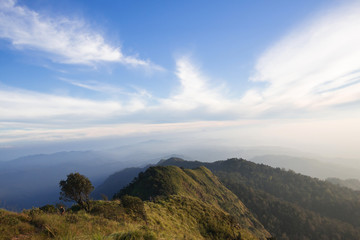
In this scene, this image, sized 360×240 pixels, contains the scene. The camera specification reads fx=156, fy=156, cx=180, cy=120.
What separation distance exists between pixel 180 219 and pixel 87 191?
52.3 ft

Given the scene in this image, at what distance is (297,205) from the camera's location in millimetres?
111375

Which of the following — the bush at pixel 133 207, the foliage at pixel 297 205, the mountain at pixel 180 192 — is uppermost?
the bush at pixel 133 207

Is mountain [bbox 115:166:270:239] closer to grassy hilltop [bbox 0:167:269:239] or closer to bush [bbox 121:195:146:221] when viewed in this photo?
grassy hilltop [bbox 0:167:269:239]

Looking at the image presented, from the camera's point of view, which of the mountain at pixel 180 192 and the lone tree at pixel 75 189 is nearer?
the lone tree at pixel 75 189

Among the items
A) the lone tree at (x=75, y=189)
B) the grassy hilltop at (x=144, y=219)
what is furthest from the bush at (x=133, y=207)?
the lone tree at (x=75, y=189)

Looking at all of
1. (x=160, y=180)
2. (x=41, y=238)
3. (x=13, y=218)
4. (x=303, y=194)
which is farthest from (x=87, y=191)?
(x=303, y=194)

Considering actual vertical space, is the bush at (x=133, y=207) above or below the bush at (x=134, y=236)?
below

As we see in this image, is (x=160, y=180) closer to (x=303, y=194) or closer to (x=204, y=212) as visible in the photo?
(x=204, y=212)

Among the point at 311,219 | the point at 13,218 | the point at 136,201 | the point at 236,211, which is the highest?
the point at 13,218

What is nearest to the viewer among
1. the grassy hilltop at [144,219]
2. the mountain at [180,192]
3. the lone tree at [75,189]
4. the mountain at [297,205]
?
the grassy hilltop at [144,219]

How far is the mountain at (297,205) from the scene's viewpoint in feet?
276

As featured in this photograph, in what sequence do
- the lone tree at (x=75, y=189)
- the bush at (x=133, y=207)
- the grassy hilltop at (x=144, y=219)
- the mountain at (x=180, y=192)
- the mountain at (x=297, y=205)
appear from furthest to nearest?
1. the mountain at (x=297, y=205)
2. the mountain at (x=180, y=192)
3. the bush at (x=133, y=207)
4. the lone tree at (x=75, y=189)
5. the grassy hilltop at (x=144, y=219)

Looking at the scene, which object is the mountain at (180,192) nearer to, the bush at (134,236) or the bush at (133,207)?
the bush at (133,207)

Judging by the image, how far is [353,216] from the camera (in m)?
108
